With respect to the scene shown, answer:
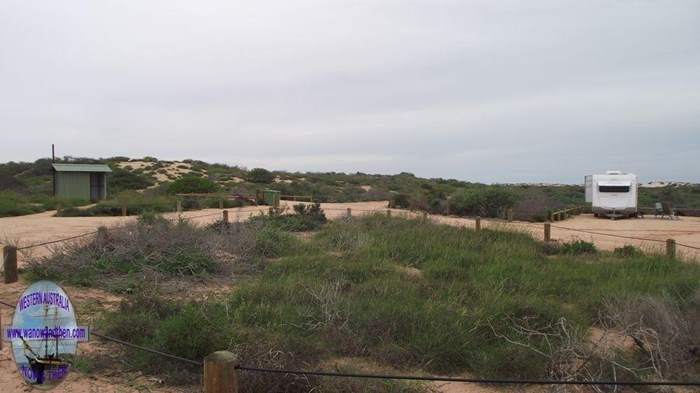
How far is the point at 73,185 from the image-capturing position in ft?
96.2

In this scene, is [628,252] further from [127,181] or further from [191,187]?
[127,181]

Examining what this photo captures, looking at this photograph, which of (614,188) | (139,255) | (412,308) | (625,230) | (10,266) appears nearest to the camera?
(412,308)

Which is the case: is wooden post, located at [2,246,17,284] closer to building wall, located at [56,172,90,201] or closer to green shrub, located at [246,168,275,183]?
building wall, located at [56,172,90,201]

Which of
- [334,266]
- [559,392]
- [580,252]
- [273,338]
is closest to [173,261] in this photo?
[334,266]

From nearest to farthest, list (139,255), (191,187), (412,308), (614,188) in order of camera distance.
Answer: (412,308) → (139,255) → (614,188) → (191,187)

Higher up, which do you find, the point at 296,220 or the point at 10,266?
the point at 296,220

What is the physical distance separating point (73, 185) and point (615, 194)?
29.3m

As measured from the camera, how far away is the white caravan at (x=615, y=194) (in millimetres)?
25344

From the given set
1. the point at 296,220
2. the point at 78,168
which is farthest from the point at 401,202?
the point at 78,168

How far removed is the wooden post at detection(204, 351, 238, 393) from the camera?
304cm

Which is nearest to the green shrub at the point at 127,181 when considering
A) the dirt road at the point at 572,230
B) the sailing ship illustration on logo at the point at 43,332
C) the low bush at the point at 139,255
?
the dirt road at the point at 572,230

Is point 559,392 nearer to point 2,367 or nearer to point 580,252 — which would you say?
point 2,367

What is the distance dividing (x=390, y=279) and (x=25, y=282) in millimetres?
5603

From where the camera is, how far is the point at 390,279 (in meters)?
8.07
